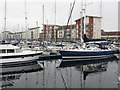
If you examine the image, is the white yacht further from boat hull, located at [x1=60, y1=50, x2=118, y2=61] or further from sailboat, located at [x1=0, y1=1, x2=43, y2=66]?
boat hull, located at [x1=60, y1=50, x2=118, y2=61]

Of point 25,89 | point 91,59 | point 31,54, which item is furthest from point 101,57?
point 25,89

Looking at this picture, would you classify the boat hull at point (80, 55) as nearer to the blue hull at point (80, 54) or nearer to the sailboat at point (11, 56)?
the blue hull at point (80, 54)

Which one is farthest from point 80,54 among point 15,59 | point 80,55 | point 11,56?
point 11,56

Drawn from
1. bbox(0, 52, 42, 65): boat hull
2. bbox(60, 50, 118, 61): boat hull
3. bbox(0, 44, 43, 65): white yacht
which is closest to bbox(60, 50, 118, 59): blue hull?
bbox(60, 50, 118, 61): boat hull

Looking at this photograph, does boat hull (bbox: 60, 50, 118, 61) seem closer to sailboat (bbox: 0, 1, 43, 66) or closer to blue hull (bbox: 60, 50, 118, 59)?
blue hull (bbox: 60, 50, 118, 59)

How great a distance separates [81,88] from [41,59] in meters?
14.2

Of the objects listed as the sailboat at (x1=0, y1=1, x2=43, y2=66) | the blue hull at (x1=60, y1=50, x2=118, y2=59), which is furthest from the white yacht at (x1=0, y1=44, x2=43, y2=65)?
the blue hull at (x1=60, y1=50, x2=118, y2=59)

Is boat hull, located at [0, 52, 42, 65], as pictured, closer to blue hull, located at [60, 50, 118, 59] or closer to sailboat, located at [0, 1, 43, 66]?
sailboat, located at [0, 1, 43, 66]

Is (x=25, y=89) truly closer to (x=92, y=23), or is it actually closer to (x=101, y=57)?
(x=101, y=57)

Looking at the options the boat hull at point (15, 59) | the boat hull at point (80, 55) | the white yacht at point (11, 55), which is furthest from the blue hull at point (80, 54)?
the white yacht at point (11, 55)

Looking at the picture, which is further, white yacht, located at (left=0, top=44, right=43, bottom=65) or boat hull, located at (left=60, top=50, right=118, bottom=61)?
boat hull, located at (left=60, top=50, right=118, bottom=61)

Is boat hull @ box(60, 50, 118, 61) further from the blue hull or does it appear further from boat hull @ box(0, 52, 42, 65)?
boat hull @ box(0, 52, 42, 65)

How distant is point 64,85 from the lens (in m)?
11.2

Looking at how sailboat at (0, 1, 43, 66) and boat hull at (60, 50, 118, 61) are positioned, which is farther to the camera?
boat hull at (60, 50, 118, 61)
